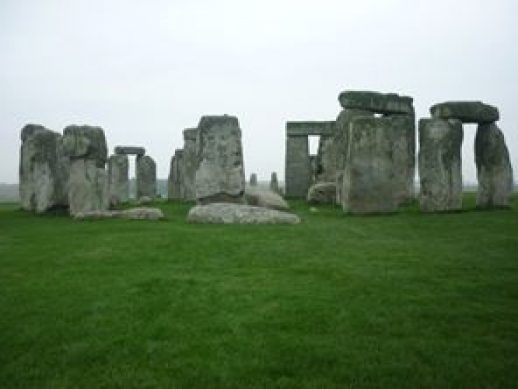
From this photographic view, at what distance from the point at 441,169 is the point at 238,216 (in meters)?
5.91

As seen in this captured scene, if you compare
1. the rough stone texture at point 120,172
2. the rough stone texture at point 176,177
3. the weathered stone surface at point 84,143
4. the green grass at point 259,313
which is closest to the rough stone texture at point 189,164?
the rough stone texture at point 176,177

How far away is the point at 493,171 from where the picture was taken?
50.9 ft

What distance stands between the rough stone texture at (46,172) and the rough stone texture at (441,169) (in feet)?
32.7

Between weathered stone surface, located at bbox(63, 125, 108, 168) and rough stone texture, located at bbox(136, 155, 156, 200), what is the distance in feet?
39.5

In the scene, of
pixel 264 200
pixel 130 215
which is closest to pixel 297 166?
pixel 264 200

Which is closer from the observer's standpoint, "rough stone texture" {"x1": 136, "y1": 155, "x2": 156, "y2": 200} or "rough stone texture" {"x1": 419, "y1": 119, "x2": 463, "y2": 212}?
"rough stone texture" {"x1": 419, "y1": 119, "x2": 463, "y2": 212}

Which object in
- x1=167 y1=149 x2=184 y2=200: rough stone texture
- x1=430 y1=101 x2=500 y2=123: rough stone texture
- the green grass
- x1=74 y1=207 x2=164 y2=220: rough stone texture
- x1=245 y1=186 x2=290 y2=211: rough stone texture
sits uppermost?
x1=430 y1=101 x2=500 y2=123: rough stone texture

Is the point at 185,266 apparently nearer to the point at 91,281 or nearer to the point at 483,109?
the point at 91,281

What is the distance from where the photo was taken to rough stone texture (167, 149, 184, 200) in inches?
1003

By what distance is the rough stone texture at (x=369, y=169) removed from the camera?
1405 cm

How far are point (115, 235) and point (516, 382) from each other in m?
7.78

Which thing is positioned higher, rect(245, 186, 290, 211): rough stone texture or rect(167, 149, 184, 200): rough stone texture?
rect(167, 149, 184, 200): rough stone texture

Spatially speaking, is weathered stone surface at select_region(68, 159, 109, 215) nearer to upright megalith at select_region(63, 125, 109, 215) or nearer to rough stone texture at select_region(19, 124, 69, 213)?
upright megalith at select_region(63, 125, 109, 215)

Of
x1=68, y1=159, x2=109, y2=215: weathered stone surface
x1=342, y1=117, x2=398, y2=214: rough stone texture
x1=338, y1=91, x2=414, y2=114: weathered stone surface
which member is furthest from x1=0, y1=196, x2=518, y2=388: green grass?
x1=338, y1=91, x2=414, y2=114: weathered stone surface
